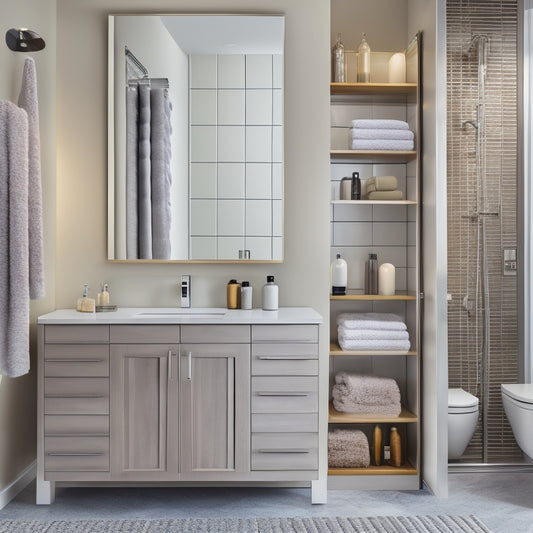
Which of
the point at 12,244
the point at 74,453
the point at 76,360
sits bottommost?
the point at 74,453

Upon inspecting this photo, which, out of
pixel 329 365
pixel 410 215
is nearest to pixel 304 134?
pixel 410 215

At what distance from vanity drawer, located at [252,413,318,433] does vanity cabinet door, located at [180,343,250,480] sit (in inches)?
1.9

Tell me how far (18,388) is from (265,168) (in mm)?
1607

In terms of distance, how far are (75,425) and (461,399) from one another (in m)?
1.90

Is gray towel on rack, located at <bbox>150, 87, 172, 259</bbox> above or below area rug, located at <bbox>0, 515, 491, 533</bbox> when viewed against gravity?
above

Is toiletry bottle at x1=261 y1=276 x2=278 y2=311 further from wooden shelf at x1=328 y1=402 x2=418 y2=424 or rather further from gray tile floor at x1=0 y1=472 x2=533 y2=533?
gray tile floor at x1=0 y1=472 x2=533 y2=533

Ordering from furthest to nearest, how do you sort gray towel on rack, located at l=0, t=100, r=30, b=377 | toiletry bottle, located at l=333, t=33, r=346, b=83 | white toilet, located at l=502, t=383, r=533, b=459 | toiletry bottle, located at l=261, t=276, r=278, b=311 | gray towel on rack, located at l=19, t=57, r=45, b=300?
toiletry bottle, located at l=333, t=33, r=346, b=83 < toiletry bottle, located at l=261, t=276, r=278, b=311 < white toilet, located at l=502, t=383, r=533, b=459 < gray towel on rack, located at l=19, t=57, r=45, b=300 < gray towel on rack, located at l=0, t=100, r=30, b=377

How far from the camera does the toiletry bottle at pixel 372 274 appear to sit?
320 centimetres

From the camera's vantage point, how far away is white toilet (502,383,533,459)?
2.79 metres

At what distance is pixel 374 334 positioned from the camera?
2.98m

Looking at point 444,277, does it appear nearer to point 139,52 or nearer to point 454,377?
point 454,377

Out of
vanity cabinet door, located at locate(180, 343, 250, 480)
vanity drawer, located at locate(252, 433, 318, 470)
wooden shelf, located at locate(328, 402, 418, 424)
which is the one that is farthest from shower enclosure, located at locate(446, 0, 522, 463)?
vanity cabinet door, located at locate(180, 343, 250, 480)

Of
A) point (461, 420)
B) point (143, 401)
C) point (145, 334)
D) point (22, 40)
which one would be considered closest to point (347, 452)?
point (461, 420)

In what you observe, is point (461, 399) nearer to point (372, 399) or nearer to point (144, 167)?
point (372, 399)
